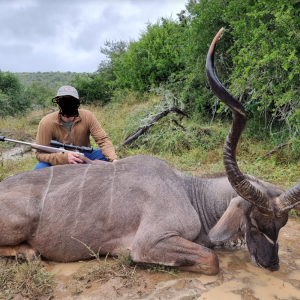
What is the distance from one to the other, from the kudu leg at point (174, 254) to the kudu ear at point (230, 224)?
0.77ft

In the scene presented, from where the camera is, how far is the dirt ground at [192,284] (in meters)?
3.06

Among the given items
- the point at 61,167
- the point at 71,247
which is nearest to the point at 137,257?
the point at 71,247

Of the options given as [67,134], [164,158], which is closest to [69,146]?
[67,134]

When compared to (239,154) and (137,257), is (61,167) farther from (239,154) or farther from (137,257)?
(239,154)

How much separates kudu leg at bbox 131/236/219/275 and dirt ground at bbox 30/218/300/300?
0.10 meters

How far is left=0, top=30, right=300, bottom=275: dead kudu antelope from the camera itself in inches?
133

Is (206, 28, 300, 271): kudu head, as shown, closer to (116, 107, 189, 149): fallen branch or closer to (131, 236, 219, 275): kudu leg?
(131, 236, 219, 275): kudu leg

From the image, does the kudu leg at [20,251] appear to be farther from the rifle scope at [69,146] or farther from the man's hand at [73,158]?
the rifle scope at [69,146]

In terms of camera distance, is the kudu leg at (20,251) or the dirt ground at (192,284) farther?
the kudu leg at (20,251)

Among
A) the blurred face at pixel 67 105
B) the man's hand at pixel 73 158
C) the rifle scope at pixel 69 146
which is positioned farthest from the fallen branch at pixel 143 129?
the man's hand at pixel 73 158

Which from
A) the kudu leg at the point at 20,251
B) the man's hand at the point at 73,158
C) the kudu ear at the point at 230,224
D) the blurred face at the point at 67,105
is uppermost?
the blurred face at the point at 67,105

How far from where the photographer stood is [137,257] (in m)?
3.50

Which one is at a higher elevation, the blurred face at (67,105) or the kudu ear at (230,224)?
the blurred face at (67,105)

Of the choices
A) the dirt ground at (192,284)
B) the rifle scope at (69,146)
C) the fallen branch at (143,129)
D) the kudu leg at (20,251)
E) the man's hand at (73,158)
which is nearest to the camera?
the dirt ground at (192,284)
